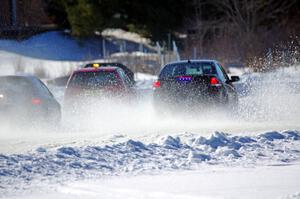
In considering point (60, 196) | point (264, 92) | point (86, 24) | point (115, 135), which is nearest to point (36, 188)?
point (60, 196)

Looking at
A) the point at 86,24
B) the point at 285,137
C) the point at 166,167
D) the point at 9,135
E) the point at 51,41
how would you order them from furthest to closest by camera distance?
1. the point at 51,41
2. the point at 86,24
3. the point at 9,135
4. the point at 285,137
5. the point at 166,167

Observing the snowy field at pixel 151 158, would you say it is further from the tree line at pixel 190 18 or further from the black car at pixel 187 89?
the tree line at pixel 190 18

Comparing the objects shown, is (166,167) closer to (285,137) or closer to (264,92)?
(285,137)

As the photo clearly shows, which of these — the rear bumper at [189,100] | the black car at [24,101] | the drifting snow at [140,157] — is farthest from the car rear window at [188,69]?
the drifting snow at [140,157]

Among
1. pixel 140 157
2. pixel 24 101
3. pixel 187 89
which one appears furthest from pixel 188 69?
pixel 140 157

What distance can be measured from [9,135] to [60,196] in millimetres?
7147

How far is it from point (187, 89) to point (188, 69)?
82 cm

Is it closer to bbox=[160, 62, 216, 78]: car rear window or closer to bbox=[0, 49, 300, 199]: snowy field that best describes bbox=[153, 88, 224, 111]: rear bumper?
bbox=[0, 49, 300, 199]: snowy field

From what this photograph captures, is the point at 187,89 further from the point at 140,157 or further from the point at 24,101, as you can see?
the point at 140,157

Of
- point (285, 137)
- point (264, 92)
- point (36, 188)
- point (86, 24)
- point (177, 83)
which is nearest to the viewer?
point (36, 188)

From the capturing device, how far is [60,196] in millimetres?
9797

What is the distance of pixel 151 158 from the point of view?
12539 mm

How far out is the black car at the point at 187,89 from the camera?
17.9 m

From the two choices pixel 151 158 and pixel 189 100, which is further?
pixel 189 100
